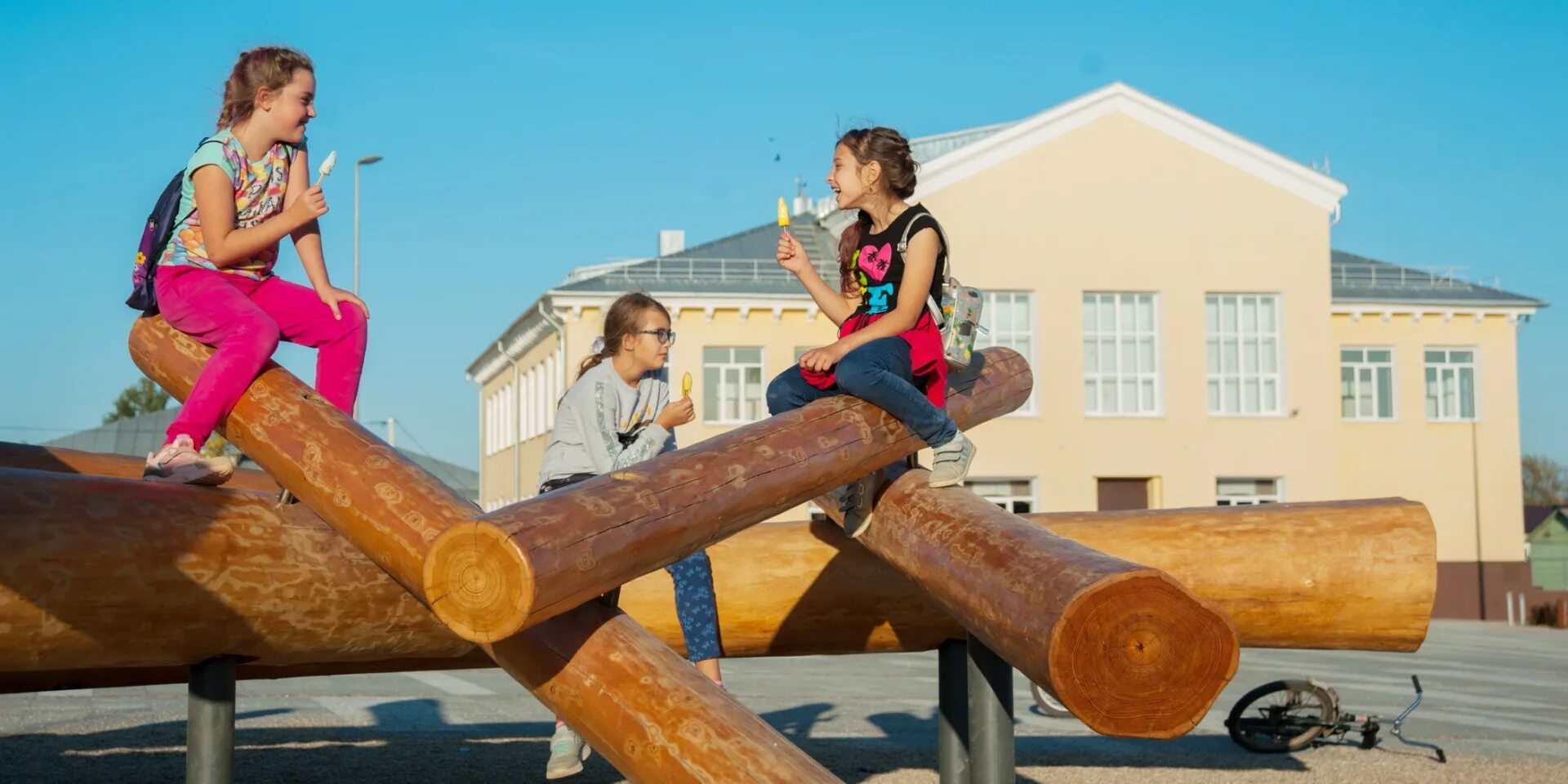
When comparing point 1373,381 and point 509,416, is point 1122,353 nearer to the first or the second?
point 1373,381

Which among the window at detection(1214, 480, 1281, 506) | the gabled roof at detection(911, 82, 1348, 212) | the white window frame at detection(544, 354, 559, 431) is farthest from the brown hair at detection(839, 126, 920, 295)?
the white window frame at detection(544, 354, 559, 431)

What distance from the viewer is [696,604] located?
17.3 feet

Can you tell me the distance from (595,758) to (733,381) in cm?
2443

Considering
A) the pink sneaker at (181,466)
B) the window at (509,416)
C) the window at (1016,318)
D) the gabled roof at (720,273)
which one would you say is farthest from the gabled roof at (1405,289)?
the pink sneaker at (181,466)

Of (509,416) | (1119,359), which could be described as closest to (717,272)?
(1119,359)

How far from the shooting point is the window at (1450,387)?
35.4 m

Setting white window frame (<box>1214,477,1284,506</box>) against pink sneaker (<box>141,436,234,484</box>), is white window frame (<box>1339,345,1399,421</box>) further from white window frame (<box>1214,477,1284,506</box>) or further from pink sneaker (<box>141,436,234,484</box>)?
pink sneaker (<box>141,436,234,484</box>)

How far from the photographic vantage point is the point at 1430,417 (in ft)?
116

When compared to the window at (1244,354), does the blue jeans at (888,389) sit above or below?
below

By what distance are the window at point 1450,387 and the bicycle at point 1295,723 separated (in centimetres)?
2858

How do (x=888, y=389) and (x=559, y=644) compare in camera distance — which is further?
(x=888, y=389)

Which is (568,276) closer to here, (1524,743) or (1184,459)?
(1184,459)

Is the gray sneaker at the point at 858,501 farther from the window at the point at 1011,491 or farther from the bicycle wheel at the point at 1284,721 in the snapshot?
the window at the point at 1011,491

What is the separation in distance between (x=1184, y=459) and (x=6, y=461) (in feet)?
97.2
